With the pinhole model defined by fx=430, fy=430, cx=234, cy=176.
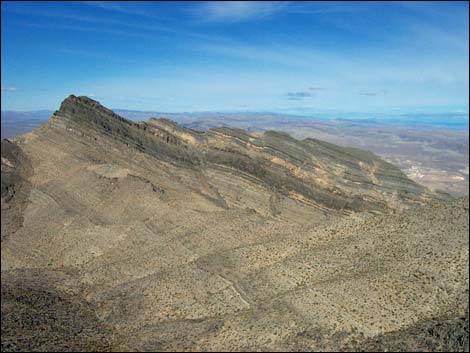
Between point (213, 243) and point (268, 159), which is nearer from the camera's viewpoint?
point (213, 243)

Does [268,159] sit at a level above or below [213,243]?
above

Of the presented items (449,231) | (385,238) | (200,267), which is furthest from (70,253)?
(449,231)

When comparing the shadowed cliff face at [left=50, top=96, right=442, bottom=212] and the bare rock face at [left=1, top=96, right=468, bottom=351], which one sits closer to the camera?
the bare rock face at [left=1, top=96, right=468, bottom=351]

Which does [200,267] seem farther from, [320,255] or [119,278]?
[320,255]

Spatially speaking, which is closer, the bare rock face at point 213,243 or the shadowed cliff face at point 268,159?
the bare rock face at point 213,243
